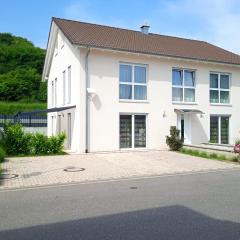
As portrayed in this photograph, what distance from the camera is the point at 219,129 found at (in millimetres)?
24672

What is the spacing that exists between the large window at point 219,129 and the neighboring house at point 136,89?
67 millimetres

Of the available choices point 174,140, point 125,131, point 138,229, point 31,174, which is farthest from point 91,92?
point 138,229

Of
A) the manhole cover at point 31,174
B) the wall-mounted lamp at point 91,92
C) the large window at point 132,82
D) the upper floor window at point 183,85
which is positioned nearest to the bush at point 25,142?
the wall-mounted lamp at point 91,92

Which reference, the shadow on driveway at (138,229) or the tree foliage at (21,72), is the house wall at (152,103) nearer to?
the shadow on driveway at (138,229)

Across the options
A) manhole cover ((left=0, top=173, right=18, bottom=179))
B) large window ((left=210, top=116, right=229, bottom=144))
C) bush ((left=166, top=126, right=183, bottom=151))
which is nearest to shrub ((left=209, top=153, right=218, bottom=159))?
bush ((left=166, top=126, right=183, bottom=151))

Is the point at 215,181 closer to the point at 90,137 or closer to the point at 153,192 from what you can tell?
the point at 153,192

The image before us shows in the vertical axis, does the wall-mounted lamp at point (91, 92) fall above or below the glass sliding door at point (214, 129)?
above

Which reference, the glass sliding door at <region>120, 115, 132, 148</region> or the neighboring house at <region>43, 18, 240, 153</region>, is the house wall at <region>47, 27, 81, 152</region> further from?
the glass sliding door at <region>120, 115, 132, 148</region>

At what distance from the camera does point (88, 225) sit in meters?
6.41

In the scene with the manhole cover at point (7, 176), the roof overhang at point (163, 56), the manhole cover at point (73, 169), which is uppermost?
the roof overhang at point (163, 56)

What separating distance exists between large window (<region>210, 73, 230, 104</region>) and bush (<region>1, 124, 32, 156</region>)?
12544 millimetres

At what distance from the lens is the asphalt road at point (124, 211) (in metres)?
5.95

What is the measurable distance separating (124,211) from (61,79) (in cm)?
1836

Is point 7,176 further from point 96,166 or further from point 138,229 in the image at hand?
point 138,229
